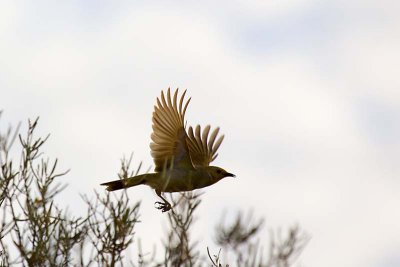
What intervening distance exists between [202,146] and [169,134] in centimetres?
120

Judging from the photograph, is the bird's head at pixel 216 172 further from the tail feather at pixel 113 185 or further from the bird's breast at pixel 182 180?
the tail feather at pixel 113 185

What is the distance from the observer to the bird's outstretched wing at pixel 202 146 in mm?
12219

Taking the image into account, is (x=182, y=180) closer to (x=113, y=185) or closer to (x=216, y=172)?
(x=113, y=185)

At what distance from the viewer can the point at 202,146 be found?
12352 millimetres

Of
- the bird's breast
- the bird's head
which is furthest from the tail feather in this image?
the bird's head

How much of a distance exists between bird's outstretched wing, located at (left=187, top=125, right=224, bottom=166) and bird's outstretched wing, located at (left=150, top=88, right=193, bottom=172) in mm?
837

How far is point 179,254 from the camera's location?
19.2 feet

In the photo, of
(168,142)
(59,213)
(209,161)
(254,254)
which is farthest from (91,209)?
(209,161)

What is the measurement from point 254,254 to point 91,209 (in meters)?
1.40

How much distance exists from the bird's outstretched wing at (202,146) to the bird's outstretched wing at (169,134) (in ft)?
2.75

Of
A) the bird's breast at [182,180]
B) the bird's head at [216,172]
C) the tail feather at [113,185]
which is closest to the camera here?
the bird's breast at [182,180]

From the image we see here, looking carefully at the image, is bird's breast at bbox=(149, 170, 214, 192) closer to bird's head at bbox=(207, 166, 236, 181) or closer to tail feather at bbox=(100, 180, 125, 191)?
bird's head at bbox=(207, 166, 236, 181)

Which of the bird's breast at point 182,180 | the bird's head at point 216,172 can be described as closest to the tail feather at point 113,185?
the bird's breast at point 182,180

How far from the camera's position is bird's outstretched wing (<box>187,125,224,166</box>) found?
1222cm
